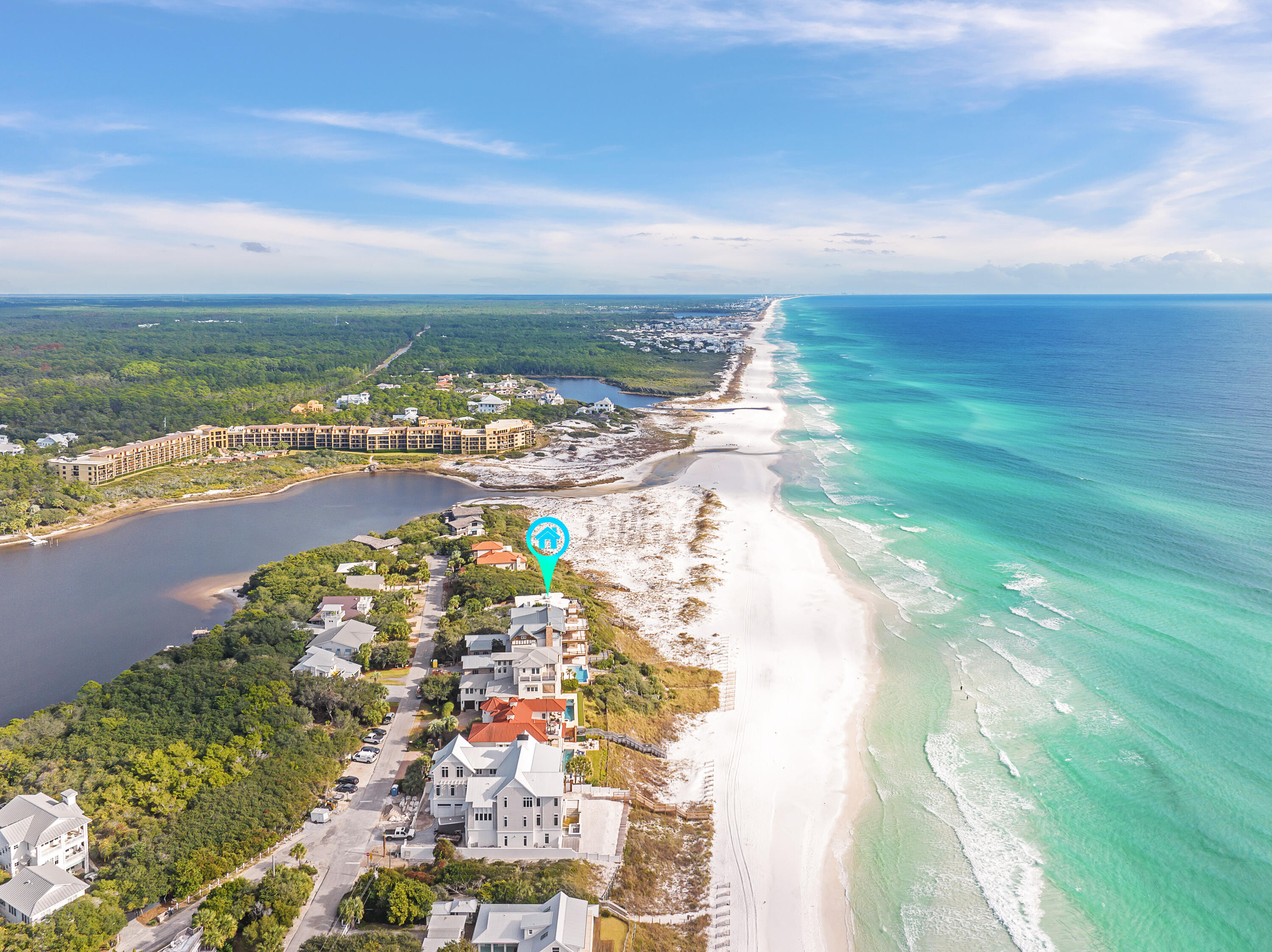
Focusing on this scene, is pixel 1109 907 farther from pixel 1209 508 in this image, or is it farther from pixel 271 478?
pixel 271 478

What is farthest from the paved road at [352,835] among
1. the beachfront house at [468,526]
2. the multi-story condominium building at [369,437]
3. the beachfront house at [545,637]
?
the multi-story condominium building at [369,437]

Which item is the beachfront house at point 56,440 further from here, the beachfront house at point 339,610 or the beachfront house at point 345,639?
the beachfront house at point 345,639

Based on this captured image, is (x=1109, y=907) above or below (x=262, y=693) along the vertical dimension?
below

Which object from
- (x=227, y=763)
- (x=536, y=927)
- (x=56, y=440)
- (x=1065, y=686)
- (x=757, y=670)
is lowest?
(x=757, y=670)

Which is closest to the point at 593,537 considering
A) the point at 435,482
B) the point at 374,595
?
the point at 374,595

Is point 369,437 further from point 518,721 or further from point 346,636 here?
point 518,721

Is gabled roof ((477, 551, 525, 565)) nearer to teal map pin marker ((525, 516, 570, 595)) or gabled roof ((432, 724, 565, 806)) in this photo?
teal map pin marker ((525, 516, 570, 595))

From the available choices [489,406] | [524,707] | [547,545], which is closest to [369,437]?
[489,406]
